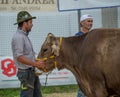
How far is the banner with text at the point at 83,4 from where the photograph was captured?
12.4 metres

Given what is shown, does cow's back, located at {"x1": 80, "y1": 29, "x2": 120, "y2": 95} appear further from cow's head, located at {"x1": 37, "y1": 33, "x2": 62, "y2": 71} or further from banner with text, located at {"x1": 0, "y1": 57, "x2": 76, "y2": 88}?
banner with text, located at {"x1": 0, "y1": 57, "x2": 76, "y2": 88}

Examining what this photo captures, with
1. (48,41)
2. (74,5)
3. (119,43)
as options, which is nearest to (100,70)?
(119,43)

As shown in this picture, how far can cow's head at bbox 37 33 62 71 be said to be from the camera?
7.46 metres

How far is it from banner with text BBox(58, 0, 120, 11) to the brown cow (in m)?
4.94

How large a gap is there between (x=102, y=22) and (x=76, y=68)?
5534 millimetres

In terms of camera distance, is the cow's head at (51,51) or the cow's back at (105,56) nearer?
the cow's back at (105,56)

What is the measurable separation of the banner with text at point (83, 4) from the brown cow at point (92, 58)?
494cm

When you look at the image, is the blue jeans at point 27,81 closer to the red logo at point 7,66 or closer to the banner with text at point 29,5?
the red logo at point 7,66

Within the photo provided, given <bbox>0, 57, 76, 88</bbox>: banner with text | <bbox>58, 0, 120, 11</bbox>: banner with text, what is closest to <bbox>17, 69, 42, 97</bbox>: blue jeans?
<bbox>0, 57, 76, 88</bbox>: banner with text

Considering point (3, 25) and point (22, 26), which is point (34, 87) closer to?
point (22, 26)

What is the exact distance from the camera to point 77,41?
7.48m

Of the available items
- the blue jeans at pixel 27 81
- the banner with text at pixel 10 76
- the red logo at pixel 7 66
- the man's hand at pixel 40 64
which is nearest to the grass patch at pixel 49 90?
the banner with text at pixel 10 76

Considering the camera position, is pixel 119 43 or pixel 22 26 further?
pixel 22 26

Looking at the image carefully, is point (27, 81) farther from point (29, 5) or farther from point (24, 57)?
point (29, 5)
